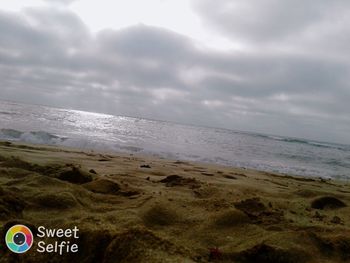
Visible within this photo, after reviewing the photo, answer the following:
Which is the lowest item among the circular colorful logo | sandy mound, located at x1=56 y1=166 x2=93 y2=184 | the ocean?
the ocean

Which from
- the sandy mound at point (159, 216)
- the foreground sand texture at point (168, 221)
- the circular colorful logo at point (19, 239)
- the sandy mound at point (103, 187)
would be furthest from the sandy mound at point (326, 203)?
the circular colorful logo at point (19, 239)

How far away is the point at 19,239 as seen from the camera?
2.53m

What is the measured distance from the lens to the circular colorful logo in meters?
2.41

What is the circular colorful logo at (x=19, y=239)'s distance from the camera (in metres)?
2.41

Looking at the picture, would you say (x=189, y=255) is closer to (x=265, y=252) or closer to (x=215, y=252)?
(x=215, y=252)

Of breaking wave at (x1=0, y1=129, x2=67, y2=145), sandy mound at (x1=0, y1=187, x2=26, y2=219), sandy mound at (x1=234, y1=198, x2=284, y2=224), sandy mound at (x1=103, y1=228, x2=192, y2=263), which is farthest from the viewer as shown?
breaking wave at (x1=0, y1=129, x2=67, y2=145)

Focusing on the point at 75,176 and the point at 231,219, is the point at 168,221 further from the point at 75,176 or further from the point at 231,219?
the point at 75,176

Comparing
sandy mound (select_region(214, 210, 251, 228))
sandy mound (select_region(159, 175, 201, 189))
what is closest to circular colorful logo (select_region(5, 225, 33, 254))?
sandy mound (select_region(214, 210, 251, 228))

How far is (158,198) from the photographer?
4125 mm

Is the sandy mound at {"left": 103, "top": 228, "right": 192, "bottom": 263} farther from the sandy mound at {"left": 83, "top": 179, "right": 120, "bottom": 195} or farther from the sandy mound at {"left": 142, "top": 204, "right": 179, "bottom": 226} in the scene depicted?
the sandy mound at {"left": 83, "top": 179, "right": 120, "bottom": 195}

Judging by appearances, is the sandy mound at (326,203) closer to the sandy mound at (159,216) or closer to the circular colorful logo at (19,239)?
the sandy mound at (159,216)

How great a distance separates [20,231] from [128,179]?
3.03 m

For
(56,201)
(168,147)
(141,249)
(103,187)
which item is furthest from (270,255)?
(168,147)

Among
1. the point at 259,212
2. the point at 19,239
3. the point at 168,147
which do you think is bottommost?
the point at 168,147
